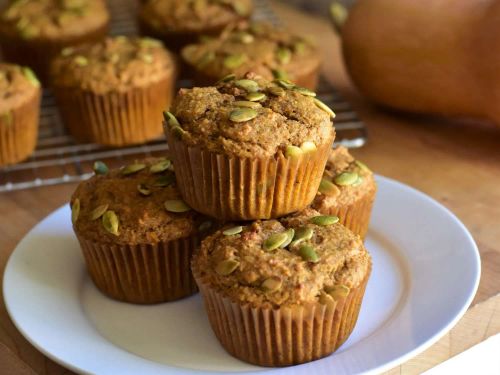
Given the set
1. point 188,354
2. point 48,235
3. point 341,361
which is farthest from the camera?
point 48,235

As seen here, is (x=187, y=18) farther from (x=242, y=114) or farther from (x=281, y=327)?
(x=281, y=327)

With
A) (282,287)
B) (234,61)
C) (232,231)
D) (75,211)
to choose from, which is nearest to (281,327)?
(282,287)

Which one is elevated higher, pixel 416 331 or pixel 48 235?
pixel 416 331

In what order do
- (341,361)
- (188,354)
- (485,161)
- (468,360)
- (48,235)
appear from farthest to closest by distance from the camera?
(485,161) < (48,235) < (468,360) < (188,354) < (341,361)

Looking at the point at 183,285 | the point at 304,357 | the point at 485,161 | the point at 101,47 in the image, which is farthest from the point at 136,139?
the point at 304,357

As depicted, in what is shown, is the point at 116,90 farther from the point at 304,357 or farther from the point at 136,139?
the point at 304,357

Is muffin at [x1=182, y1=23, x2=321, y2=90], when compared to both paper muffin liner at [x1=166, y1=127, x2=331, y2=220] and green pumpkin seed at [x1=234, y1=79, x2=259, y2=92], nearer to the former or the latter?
green pumpkin seed at [x1=234, y1=79, x2=259, y2=92]
